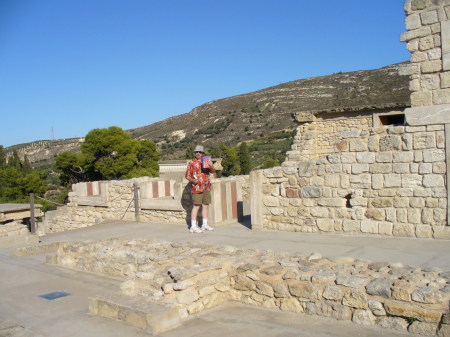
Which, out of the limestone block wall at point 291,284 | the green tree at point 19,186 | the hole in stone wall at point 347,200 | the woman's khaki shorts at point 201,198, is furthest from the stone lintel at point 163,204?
the green tree at point 19,186

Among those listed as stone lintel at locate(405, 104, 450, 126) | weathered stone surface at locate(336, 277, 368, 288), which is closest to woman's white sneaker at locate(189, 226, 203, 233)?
stone lintel at locate(405, 104, 450, 126)

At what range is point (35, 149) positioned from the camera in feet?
281

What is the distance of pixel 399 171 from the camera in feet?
24.5

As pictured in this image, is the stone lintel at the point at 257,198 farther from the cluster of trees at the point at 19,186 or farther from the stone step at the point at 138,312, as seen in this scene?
the cluster of trees at the point at 19,186

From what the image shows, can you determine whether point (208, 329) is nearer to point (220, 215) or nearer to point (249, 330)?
point (249, 330)

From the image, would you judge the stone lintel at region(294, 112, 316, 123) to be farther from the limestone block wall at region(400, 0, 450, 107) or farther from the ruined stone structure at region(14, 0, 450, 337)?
the limestone block wall at region(400, 0, 450, 107)

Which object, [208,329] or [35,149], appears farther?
[35,149]

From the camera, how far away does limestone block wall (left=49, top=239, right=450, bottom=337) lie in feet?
14.6

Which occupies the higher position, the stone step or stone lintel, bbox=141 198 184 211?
stone lintel, bbox=141 198 184 211

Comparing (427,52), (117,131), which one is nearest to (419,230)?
(427,52)

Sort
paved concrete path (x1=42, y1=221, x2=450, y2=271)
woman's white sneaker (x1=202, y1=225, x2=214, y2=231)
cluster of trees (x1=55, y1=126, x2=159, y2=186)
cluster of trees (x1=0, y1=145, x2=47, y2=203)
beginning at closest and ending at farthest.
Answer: paved concrete path (x1=42, y1=221, x2=450, y2=271), woman's white sneaker (x1=202, y1=225, x2=214, y2=231), cluster of trees (x1=0, y1=145, x2=47, y2=203), cluster of trees (x1=55, y1=126, x2=159, y2=186)

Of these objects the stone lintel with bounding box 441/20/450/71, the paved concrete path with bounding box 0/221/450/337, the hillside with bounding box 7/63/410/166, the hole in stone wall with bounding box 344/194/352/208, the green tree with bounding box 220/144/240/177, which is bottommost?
the paved concrete path with bounding box 0/221/450/337

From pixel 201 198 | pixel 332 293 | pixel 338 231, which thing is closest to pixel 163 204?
pixel 201 198

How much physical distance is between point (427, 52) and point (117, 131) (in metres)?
28.9
